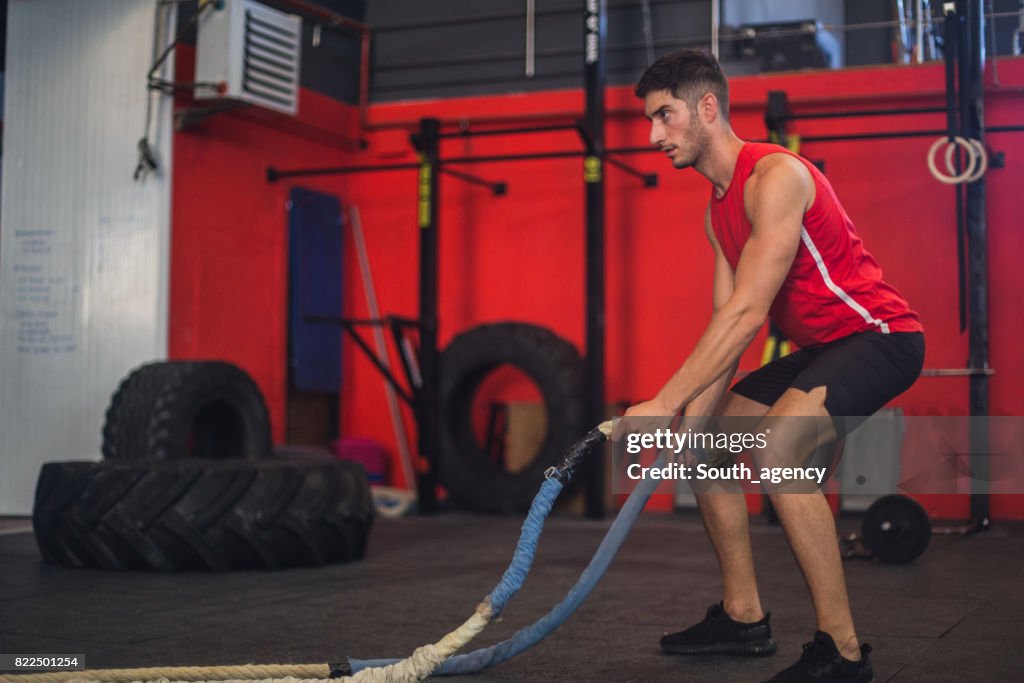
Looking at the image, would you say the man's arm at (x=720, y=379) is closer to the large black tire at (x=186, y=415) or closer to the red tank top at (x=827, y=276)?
the red tank top at (x=827, y=276)

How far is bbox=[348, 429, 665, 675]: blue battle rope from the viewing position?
220 centimetres

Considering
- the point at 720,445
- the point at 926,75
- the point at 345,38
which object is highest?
the point at 345,38

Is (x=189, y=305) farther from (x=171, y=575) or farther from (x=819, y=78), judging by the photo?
(x=819, y=78)

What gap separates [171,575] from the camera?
163 inches

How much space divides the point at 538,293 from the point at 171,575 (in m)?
3.54

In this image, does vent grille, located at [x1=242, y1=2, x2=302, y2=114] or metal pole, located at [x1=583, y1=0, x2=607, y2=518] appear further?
metal pole, located at [x1=583, y1=0, x2=607, y2=518]

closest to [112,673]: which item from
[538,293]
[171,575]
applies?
[171,575]

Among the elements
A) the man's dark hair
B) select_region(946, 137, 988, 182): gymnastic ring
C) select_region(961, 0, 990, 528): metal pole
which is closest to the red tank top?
the man's dark hair

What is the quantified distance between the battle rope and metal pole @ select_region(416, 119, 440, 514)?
4385mm

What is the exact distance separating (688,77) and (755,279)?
18.2 inches

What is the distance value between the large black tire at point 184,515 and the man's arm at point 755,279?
2355mm

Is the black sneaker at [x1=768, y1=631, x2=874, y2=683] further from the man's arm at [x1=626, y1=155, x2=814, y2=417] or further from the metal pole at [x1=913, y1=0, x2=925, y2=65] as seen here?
the metal pole at [x1=913, y1=0, x2=925, y2=65]

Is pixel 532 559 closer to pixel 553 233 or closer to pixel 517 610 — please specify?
pixel 517 610

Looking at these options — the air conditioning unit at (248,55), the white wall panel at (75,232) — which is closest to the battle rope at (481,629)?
the white wall panel at (75,232)
